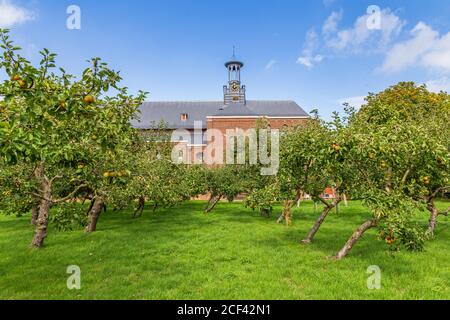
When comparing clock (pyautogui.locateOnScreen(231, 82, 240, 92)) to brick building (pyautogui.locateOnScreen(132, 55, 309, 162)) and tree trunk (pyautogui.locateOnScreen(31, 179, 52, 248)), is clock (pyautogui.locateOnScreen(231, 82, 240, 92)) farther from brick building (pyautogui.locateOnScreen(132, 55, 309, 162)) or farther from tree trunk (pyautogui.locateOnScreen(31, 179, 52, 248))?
tree trunk (pyautogui.locateOnScreen(31, 179, 52, 248))

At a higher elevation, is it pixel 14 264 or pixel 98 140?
pixel 98 140

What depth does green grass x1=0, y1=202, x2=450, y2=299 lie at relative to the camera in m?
11.1

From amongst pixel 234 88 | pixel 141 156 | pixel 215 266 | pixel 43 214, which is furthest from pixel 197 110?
pixel 215 266

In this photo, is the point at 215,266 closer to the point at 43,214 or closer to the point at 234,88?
the point at 43,214

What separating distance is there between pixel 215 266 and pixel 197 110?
210 feet

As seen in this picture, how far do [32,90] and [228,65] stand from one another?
217ft

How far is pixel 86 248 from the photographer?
18.3m

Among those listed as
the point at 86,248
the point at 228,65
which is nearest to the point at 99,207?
the point at 86,248

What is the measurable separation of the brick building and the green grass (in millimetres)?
45771

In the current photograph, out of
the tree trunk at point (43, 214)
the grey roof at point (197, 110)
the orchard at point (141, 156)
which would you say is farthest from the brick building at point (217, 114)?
the tree trunk at point (43, 214)

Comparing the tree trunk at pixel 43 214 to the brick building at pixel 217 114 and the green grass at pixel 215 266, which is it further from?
the brick building at pixel 217 114

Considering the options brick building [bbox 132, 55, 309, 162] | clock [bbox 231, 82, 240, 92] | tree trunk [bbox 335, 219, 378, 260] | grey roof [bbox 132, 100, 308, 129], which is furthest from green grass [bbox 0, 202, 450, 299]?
clock [bbox 231, 82, 240, 92]
